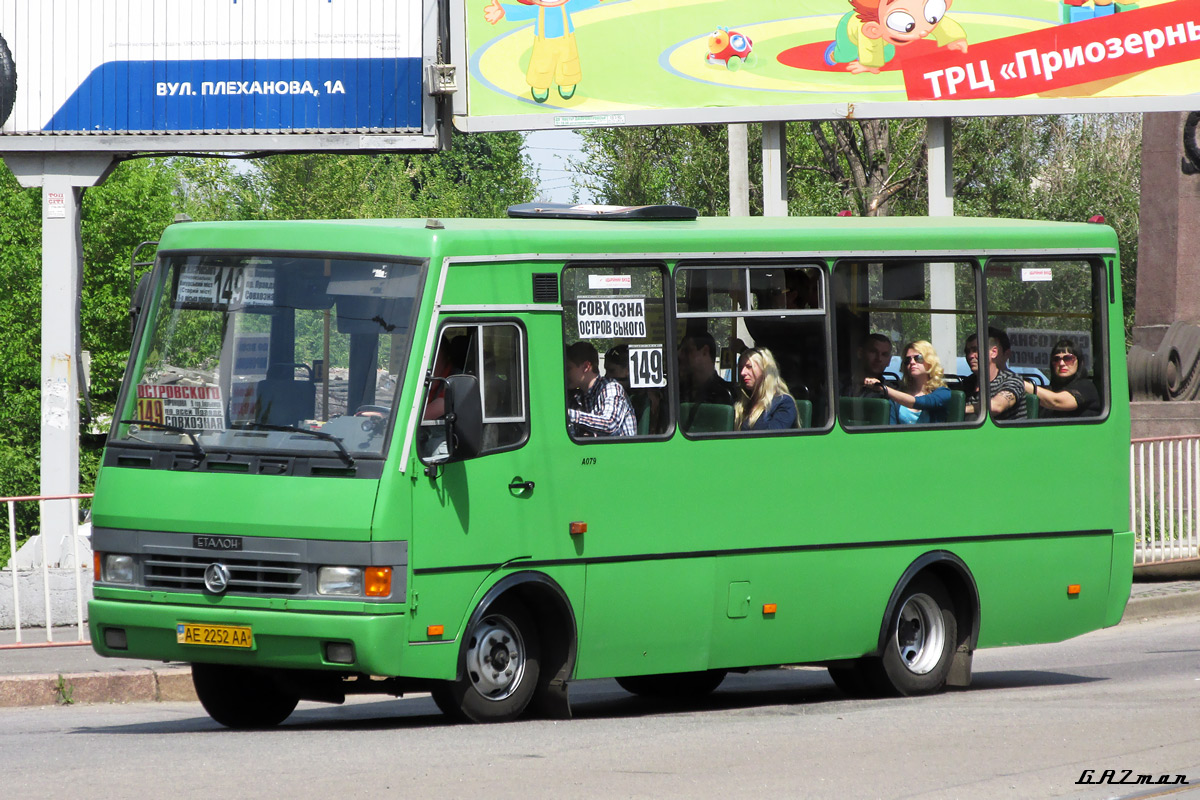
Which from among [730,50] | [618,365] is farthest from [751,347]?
[730,50]

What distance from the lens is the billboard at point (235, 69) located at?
17797 millimetres

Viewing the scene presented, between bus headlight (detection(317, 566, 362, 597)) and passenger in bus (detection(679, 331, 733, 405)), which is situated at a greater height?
passenger in bus (detection(679, 331, 733, 405))

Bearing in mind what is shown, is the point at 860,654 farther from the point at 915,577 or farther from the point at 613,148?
the point at 613,148

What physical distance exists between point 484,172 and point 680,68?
67.4 metres

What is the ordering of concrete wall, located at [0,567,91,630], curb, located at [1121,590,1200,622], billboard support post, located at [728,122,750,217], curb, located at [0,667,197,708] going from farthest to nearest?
billboard support post, located at [728,122,750,217] < curb, located at [1121,590,1200,622] < concrete wall, located at [0,567,91,630] < curb, located at [0,667,197,708]

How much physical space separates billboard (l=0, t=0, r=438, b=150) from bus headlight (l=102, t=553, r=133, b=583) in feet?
29.5

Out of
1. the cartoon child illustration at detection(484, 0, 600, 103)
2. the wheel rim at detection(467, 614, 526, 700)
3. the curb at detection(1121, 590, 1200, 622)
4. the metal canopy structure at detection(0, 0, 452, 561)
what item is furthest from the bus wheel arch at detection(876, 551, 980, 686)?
the cartoon child illustration at detection(484, 0, 600, 103)

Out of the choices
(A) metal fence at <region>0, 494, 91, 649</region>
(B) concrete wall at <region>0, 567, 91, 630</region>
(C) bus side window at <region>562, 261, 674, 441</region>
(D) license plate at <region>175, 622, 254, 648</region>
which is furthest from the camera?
(B) concrete wall at <region>0, 567, 91, 630</region>

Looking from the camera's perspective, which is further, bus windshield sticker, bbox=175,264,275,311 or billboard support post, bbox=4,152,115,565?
billboard support post, bbox=4,152,115,565

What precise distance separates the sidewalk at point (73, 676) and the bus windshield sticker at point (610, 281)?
11.7ft

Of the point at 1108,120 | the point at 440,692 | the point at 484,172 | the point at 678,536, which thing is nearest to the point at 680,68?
the point at 678,536

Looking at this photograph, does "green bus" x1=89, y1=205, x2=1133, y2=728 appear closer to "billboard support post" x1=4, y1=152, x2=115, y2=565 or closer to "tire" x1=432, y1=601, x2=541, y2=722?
"tire" x1=432, y1=601, x2=541, y2=722

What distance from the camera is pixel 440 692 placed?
9.48 metres

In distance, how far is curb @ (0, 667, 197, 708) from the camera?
11.2 m
